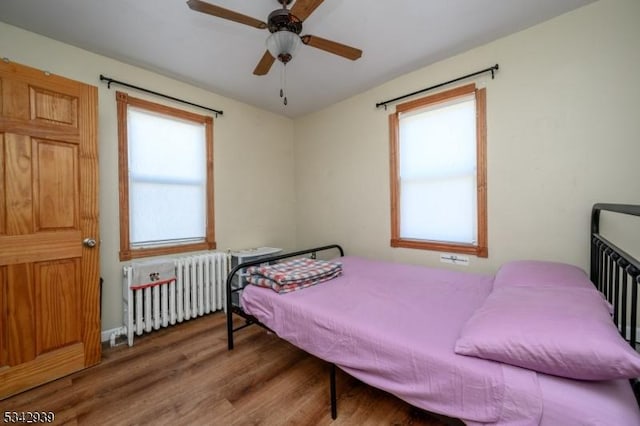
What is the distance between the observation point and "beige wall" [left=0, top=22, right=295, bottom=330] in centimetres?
216

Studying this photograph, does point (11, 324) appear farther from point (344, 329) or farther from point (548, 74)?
point (548, 74)

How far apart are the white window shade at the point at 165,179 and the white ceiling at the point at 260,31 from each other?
50cm

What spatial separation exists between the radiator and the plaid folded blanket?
0.94 meters

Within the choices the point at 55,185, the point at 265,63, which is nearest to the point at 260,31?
the point at 265,63

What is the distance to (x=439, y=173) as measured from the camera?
262 cm

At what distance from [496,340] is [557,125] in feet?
6.51

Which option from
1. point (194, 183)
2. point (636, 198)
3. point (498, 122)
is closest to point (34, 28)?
point (194, 183)

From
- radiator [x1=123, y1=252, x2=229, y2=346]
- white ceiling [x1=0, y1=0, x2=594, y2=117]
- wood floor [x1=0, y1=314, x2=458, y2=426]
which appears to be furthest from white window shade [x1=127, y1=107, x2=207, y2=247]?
wood floor [x1=0, y1=314, x2=458, y2=426]

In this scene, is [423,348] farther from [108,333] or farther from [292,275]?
[108,333]

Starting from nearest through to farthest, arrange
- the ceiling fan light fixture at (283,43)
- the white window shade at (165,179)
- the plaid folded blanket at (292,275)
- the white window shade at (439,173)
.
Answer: the ceiling fan light fixture at (283,43)
the plaid folded blanket at (292,275)
the white window shade at (439,173)
the white window shade at (165,179)

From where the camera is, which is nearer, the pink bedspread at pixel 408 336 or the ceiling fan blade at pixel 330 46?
the pink bedspread at pixel 408 336

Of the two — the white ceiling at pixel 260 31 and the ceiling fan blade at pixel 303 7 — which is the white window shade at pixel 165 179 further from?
the ceiling fan blade at pixel 303 7

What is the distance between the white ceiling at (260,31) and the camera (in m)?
1.82

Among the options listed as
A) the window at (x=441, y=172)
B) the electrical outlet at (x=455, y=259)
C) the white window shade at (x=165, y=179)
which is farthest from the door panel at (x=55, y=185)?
the electrical outlet at (x=455, y=259)
